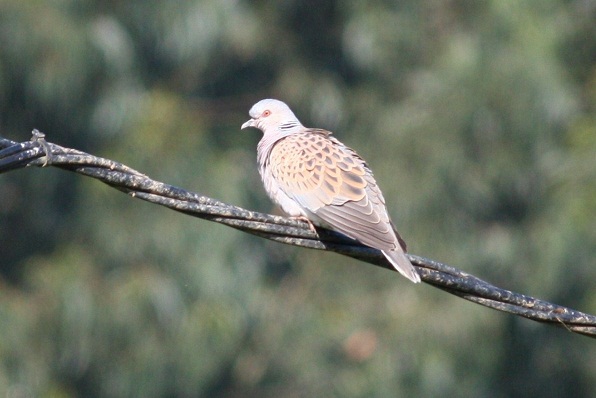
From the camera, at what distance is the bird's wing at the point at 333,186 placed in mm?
4727

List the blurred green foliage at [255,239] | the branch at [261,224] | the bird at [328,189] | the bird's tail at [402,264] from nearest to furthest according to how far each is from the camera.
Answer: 1. the branch at [261,224]
2. the bird's tail at [402,264]
3. the bird at [328,189]
4. the blurred green foliage at [255,239]

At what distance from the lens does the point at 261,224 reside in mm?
3939

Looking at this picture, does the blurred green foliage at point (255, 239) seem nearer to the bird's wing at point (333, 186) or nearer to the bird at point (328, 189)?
the bird at point (328, 189)

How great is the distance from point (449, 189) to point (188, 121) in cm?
264

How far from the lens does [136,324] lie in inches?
442

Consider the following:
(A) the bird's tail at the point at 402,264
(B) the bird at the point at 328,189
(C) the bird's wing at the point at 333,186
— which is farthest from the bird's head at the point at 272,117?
(A) the bird's tail at the point at 402,264

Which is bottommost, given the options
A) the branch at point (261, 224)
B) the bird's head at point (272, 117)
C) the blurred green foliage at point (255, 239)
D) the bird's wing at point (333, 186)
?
the branch at point (261, 224)

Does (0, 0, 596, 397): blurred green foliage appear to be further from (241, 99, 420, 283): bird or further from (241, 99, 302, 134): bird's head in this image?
(241, 99, 420, 283): bird

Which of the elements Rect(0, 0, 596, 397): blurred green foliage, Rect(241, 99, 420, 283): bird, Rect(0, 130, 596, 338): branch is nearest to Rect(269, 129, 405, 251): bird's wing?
Rect(241, 99, 420, 283): bird

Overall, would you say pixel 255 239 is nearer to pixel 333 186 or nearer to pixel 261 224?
pixel 333 186

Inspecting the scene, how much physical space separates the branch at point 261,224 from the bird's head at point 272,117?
2206 millimetres

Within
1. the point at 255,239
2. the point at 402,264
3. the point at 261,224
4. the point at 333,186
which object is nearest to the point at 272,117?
the point at 333,186

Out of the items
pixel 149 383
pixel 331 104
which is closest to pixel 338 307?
pixel 149 383

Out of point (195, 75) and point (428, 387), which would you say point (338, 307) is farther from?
point (195, 75)
